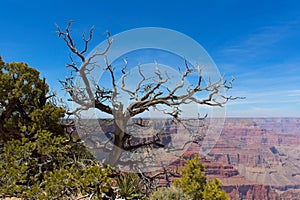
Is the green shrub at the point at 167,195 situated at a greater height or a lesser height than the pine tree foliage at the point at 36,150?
lesser

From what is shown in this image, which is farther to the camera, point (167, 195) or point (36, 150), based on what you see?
point (167, 195)

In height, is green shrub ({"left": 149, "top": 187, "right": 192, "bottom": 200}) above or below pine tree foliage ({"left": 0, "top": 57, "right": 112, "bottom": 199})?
below

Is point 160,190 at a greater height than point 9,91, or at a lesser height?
lesser

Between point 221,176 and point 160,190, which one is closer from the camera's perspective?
point 160,190

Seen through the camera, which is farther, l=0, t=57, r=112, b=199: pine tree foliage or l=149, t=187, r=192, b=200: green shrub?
l=149, t=187, r=192, b=200: green shrub

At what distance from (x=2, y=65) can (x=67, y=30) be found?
103 inches

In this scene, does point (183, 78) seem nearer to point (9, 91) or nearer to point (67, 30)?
point (67, 30)

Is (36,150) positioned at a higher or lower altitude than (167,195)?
higher

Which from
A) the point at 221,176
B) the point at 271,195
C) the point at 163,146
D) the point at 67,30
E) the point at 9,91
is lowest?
the point at 271,195

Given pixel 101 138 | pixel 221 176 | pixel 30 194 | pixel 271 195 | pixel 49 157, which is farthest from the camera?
pixel 271 195

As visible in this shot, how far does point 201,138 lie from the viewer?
404 inches

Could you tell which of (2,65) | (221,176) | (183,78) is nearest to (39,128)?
(2,65)

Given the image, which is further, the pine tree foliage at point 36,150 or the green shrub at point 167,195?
the green shrub at point 167,195

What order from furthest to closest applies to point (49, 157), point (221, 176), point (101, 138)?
point (221, 176) → point (101, 138) → point (49, 157)
